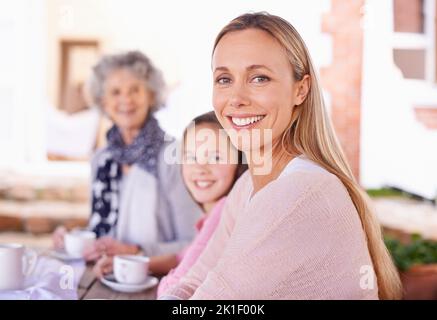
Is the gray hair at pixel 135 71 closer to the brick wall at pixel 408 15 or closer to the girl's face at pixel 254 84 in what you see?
the brick wall at pixel 408 15

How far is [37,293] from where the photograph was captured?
1.29m

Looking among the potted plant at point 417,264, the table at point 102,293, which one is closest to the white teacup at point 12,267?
the table at point 102,293

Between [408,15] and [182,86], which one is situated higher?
[408,15]

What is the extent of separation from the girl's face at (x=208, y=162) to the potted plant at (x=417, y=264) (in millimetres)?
777

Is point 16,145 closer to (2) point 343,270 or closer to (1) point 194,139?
(1) point 194,139

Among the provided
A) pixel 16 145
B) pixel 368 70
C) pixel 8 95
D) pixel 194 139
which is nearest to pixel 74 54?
pixel 8 95

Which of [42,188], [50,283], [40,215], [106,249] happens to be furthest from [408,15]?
[40,215]

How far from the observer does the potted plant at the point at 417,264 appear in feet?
6.31

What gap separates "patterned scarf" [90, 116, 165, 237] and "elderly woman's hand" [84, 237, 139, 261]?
15.3 inches

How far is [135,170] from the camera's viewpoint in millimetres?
A: 2080

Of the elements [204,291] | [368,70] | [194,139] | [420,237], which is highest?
[368,70]

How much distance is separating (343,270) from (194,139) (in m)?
0.62

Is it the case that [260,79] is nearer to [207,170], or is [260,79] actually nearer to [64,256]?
[207,170]

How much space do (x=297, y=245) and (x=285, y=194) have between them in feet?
0.29
